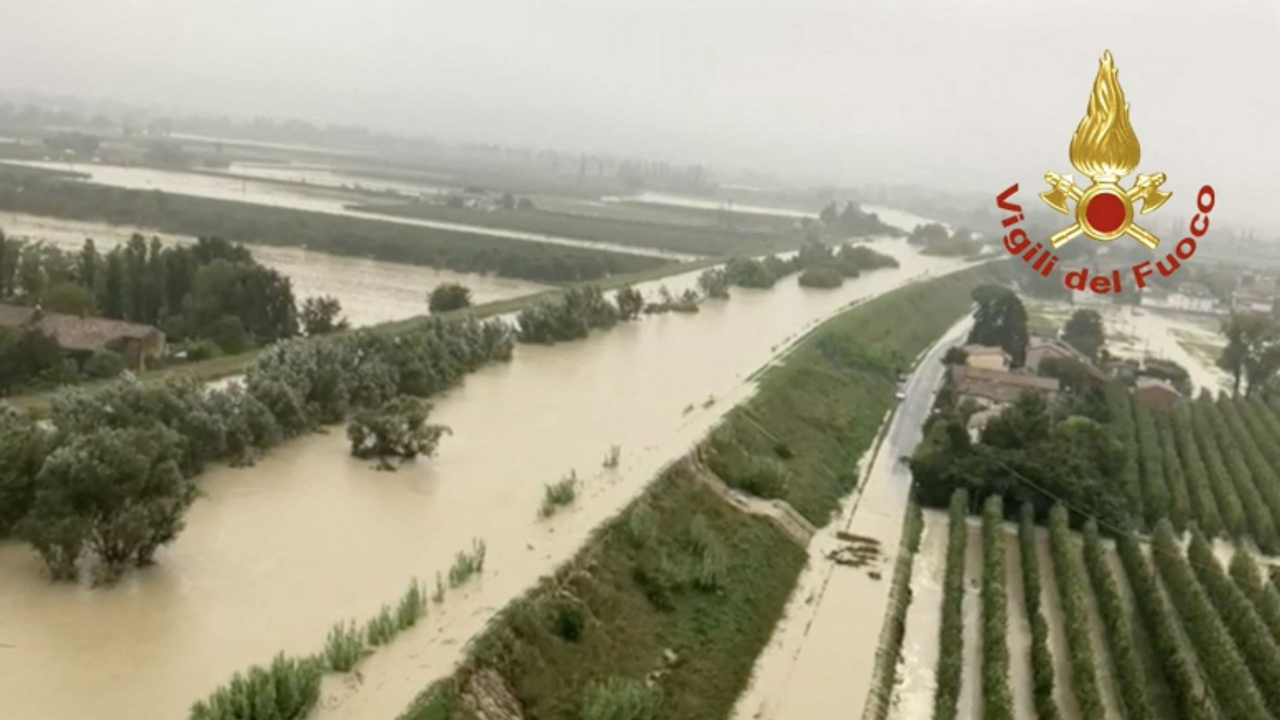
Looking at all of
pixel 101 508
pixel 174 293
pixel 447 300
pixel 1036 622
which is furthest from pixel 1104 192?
pixel 447 300

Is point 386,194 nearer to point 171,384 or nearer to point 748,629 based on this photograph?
point 171,384

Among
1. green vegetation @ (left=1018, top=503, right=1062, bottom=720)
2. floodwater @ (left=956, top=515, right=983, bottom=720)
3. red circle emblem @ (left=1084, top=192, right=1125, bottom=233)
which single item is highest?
red circle emblem @ (left=1084, top=192, right=1125, bottom=233)

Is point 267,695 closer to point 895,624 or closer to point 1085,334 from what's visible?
point 895,624

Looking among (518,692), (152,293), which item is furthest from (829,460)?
(152,293)

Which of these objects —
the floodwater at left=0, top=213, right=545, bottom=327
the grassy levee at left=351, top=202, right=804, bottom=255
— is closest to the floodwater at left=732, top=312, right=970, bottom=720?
the floodwater at left=0, top=213, right=545, bottom=327

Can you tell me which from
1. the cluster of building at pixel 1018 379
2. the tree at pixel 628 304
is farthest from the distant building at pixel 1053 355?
the tree at pixel 628 304

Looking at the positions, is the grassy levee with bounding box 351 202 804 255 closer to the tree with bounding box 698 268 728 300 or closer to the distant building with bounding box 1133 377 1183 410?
the tree with bounding box 698 268 728 300
